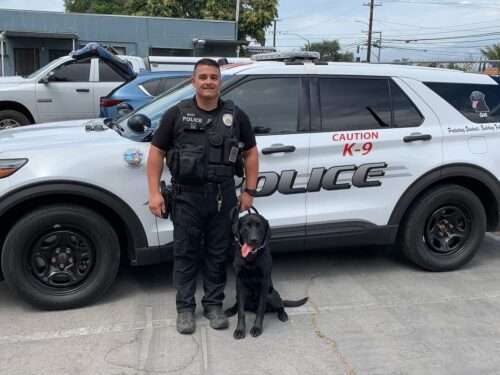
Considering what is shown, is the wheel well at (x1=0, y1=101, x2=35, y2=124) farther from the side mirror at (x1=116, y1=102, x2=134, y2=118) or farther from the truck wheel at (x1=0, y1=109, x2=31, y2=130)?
the side mirror at (x1=116, y1=102, x2=134, y2=118)

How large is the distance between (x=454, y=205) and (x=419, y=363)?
1.79 m

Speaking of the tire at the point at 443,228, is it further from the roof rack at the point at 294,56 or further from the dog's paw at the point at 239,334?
the dog's paw at the point at 239,334

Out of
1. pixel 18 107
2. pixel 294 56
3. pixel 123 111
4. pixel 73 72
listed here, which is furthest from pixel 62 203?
pixel 73 72

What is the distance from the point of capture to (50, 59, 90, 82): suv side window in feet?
33.5

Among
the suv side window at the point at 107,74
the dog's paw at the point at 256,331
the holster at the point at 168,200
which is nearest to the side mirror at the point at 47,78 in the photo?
the suv side window at the point at 107,74

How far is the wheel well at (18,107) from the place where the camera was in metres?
9.89

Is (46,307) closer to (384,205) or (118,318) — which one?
(118,318)

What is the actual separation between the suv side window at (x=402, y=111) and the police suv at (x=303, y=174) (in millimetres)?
12

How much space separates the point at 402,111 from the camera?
4.31m

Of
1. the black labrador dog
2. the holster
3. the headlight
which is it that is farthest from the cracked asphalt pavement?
the headlight

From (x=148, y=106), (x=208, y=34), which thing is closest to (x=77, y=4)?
(x=208, y=34)

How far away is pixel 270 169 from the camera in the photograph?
392cm

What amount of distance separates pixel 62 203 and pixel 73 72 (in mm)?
7497

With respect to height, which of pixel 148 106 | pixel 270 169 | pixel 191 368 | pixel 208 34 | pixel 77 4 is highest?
pixel 77 4
